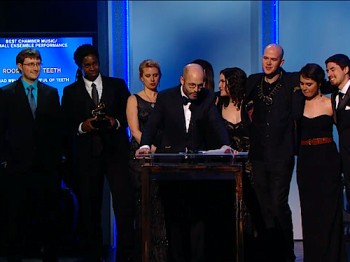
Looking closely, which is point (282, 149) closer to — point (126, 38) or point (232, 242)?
point (232, 242)

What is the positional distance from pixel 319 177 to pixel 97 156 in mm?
1707

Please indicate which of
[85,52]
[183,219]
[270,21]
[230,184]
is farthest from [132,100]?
[270,21]

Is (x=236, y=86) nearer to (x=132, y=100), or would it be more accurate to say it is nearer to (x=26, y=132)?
(x=132, y=100)

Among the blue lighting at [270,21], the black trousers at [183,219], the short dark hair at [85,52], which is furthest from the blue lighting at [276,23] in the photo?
the black trousers at [183,219]

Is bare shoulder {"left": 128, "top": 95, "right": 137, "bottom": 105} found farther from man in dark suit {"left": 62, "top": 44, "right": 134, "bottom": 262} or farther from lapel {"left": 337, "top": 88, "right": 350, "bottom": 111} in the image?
lapel {"left": 337, "top": 88, "right": 350, "bottom": 111}

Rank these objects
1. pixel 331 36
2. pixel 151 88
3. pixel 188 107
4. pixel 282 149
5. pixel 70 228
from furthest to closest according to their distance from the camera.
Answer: pixel 331 36 → pixel 70 228 → pixel 151 88 → pixel 282 149 → pixel 188 107

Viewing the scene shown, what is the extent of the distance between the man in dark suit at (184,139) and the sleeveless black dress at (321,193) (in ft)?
2.07

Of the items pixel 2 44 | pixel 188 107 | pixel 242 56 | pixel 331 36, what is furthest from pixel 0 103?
pixel 331 36

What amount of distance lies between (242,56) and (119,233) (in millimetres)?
2370

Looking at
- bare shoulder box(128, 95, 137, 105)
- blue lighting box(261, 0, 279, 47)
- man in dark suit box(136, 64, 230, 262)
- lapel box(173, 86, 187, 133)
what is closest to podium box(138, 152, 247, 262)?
man in dark suit box(136, 64, 230, 262)

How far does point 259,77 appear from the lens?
20.4 feet

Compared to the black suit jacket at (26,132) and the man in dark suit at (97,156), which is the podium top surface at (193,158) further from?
the black suit jacket at (26,132)

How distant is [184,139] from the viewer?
219 inches

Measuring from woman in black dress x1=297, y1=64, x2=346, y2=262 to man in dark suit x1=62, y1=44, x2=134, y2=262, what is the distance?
1386mm
